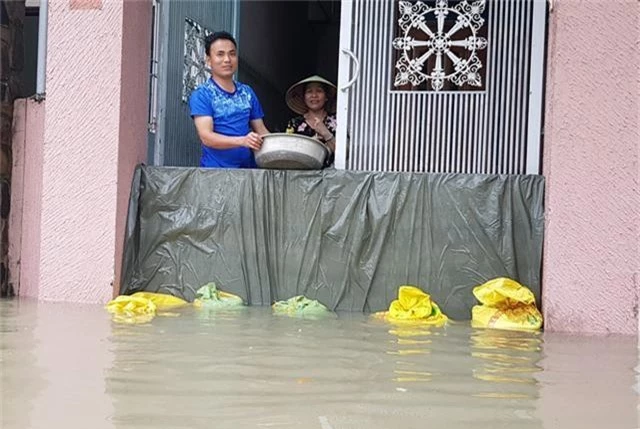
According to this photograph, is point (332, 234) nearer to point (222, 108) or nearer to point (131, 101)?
point (222, 108)

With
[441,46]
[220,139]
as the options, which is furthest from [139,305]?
[441,46]

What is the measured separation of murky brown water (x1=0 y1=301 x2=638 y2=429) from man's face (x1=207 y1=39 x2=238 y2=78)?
2.03 metres

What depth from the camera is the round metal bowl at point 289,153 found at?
4816 millimetres

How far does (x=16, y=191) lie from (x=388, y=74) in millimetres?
2681

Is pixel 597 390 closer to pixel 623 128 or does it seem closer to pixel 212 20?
pixel 623 128

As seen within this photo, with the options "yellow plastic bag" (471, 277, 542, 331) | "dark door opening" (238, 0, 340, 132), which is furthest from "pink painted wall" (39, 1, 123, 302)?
"dark door opening" (238, 0, 340, 132)

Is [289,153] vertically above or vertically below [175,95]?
below

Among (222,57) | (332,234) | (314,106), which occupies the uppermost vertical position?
(222,57)

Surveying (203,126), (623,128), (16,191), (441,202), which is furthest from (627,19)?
(16,191)

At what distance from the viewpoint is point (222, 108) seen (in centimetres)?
531

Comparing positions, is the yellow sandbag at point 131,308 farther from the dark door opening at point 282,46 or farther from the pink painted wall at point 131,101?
the dark door opening at point 282,46

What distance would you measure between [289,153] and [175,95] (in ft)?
5.37

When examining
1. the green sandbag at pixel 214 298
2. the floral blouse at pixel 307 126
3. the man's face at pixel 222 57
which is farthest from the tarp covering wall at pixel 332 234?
the floral blouse at pixel 307 126

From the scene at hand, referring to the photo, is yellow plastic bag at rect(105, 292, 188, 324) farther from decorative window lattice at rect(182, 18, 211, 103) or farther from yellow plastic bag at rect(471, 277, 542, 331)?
decorative window lattice at rect(182, 18, 211, 103)
